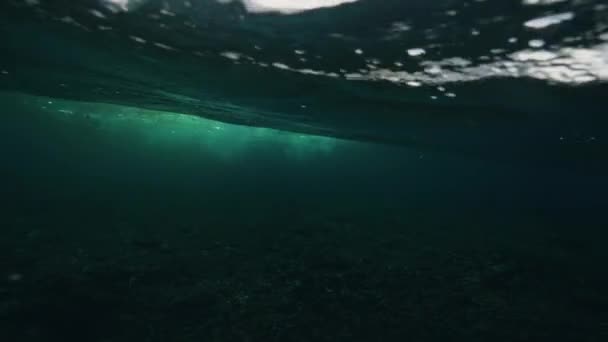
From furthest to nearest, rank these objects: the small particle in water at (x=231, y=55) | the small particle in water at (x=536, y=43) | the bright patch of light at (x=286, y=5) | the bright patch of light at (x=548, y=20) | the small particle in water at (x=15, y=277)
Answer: the small particle in water at (x=231, y=55) < the small particle in water at (x=15, y=277) < the small particle in water at (x=536, y=43) < the bright patch of light at (x=286, y=5) < the bright patch of light at (x=548, y=20)

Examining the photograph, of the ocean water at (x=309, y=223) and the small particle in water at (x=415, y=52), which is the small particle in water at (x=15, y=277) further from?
the small particle in water at (x=415, y=52)

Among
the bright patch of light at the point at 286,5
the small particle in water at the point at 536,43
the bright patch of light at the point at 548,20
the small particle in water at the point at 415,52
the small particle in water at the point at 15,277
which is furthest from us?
the small particle in water at the point at 15,277

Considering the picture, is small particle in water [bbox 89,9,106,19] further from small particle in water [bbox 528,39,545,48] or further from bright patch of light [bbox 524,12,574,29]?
small particle in water [bbox 528,39,545,48]

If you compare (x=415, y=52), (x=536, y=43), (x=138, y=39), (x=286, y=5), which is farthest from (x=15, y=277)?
(x=536, y=43)

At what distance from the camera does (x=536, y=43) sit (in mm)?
9383

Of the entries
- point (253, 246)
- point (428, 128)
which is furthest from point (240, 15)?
point (428, 128)

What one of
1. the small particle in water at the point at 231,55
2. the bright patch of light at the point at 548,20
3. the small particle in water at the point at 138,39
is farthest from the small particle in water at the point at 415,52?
the small particle in water at the point at 138,39

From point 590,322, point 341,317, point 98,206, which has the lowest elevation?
point 98,206

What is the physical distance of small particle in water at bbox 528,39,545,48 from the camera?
9163mm

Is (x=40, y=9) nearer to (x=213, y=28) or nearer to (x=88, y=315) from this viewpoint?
(x=213, y=28)

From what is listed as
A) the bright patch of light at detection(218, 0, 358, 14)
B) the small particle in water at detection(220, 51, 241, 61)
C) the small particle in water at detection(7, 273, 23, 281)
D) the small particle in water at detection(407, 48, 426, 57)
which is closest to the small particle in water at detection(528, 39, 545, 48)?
the small particle in water at detection(407, 48, 426, 57)

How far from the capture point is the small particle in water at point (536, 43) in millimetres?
9163

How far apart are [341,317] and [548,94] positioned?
11.5 metres

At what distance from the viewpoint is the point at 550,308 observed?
43.7 ft
